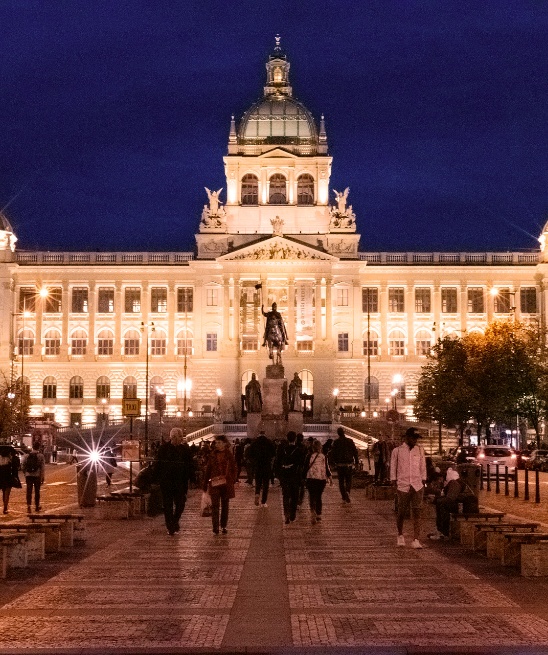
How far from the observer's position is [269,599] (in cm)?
1645

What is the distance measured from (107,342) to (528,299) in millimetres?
42596

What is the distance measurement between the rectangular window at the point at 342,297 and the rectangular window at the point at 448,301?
1027cm

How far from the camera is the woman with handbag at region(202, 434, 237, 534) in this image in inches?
1018

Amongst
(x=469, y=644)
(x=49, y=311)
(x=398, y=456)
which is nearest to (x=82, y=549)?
(x=398, y=456)

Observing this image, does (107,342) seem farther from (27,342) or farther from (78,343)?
(27,342)

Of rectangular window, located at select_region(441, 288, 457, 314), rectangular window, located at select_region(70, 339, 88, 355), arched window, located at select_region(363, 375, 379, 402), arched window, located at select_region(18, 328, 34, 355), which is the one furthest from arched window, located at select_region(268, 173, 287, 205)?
arched window, located at select_region(18, 328, 34, 355)

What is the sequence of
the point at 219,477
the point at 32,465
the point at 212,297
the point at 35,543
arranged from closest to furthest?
the point at 35,543 < the point at 219,477 < the point at 32,465 < the point at 212,297

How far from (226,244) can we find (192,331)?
928 centimetres

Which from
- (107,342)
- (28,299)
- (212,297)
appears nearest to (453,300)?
(212,297)

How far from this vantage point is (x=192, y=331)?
397ft

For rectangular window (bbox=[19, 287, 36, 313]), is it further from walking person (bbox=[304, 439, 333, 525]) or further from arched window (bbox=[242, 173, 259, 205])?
walking person (bbox=[304, 439, 333, 525])

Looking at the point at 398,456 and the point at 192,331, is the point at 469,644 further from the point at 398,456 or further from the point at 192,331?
the point at 192,331

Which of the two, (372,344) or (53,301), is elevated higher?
(53,301)

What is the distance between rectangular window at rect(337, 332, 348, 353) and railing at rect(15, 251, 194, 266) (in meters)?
17.0
